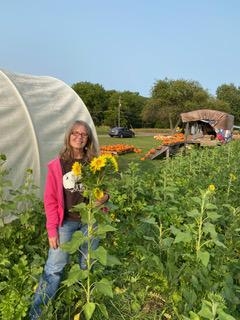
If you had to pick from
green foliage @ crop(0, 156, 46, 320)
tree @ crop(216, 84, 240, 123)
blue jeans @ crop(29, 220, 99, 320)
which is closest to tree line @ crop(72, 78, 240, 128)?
tree @ crop(216, 84, 240, 123)

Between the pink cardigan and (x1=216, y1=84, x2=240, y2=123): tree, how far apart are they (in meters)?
77.3

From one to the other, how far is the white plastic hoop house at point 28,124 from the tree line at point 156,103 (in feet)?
155

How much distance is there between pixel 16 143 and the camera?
7.44 metres

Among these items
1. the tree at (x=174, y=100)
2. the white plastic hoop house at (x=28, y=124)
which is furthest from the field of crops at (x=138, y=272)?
the tree at (x=174, y=100)

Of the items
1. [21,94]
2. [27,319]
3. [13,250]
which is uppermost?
[21,94]

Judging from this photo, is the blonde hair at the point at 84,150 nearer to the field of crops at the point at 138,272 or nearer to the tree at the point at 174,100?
the field of crops at the point at 138,272

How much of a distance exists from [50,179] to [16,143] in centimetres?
401

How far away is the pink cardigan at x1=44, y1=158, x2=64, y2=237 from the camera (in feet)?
11.7

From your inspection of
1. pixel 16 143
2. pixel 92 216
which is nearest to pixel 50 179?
pixel 92 216

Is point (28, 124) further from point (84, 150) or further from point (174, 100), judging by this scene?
point (174, 100)

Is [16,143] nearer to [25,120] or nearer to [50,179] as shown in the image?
[25,120]

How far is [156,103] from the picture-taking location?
61344mm

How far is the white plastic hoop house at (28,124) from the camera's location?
24.2 ft

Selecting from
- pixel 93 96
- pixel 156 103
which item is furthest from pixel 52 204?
pixel 93 96
